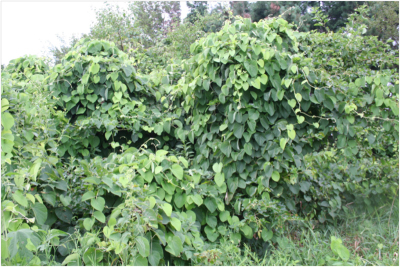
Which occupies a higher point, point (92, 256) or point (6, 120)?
point (6, 120)

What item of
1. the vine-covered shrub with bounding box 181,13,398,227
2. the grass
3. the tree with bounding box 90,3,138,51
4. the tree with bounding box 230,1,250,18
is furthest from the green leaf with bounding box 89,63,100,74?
the tree with bounding box 230,1,250,18

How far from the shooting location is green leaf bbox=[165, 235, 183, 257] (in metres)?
1.54

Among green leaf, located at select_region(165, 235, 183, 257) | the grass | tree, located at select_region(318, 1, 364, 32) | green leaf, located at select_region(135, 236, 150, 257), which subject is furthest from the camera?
tree, located at select_region(318, 1, 364, 32)

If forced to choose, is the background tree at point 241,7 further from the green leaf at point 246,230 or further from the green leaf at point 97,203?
the green leaf at point 97,203

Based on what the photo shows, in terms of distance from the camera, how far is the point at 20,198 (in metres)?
1.35

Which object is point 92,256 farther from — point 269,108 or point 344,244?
point 344,244

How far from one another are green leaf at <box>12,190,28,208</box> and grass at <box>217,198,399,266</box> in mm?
1140

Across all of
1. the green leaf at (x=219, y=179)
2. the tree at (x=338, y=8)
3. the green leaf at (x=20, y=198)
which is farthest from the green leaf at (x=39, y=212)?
the tree at (x=338, y=8)

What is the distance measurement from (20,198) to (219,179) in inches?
50.4

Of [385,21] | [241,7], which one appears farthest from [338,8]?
[241,7]

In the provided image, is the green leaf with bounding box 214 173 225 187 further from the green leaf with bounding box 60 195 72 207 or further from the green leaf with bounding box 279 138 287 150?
the green leaf with bounding box 60 195 72 207

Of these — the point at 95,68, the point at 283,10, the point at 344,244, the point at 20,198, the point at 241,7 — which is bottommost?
the point at 344,244

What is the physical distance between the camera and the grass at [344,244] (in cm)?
178

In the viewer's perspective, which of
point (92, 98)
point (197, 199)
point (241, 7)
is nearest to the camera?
point (197, 199)
